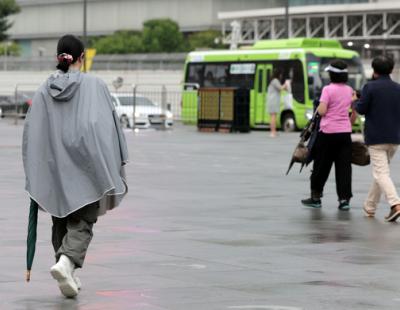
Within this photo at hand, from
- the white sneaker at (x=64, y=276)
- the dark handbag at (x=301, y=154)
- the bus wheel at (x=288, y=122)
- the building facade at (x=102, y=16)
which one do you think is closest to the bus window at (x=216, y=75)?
the bus wheel at (x=288, y=122)

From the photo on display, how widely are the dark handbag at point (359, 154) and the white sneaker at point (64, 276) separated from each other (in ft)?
23.7

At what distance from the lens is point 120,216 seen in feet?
45.1

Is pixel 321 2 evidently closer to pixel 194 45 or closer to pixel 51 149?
pixel 194 45

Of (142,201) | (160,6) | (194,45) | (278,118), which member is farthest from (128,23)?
(142,201)

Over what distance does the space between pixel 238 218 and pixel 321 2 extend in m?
100.0

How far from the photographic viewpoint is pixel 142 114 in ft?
143

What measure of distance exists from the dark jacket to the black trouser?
2.99ft

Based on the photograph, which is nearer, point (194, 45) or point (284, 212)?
point (284, 212)

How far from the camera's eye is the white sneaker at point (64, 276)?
26.3ft

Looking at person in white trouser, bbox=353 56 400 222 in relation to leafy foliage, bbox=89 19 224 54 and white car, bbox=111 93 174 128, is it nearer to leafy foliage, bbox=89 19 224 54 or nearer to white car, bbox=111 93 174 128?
white car, bbox=111 93 174 128

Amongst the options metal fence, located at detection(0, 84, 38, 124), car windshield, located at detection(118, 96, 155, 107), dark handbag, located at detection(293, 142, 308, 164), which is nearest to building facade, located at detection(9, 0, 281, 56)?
metal fence, located at detection(0, 84, 38, 124)

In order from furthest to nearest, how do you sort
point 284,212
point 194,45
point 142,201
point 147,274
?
point 194,45
point 142,201
point 284,212
point 147,274

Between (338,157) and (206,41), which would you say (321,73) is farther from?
(206,41)

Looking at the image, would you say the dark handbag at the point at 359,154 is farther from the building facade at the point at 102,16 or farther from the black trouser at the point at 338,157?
the building facade at the point at 102,16
